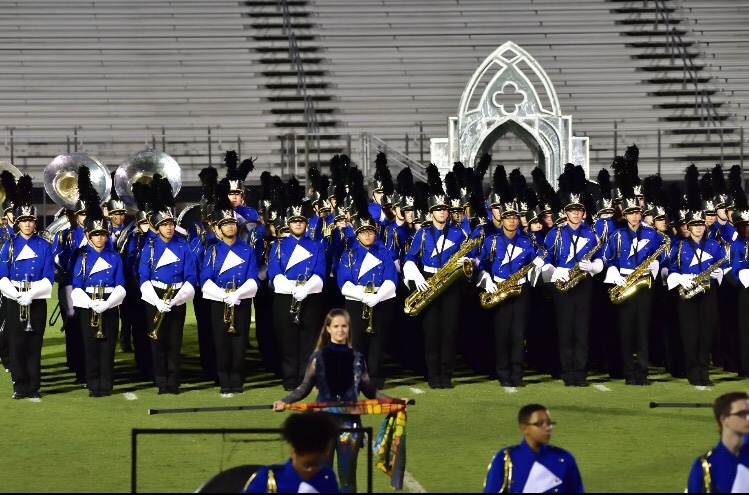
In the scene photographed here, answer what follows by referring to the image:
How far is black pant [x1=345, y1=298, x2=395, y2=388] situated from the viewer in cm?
1128

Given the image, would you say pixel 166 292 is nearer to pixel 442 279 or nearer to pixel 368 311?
pixel 368 311

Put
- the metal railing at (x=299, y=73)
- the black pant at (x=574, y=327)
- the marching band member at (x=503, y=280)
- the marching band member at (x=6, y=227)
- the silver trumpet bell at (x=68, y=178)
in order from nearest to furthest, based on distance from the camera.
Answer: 1. the marching band member at (x=503, y=280)
2. the black pant at (x=574, y=327)
3. the marching band member at (x=6, y=227)
4. the silver trumpet bell at (x=68, y=178)
5. the metal railing at (x=299, y=73)

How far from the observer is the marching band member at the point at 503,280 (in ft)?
38.1

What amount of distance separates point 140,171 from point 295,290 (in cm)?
357

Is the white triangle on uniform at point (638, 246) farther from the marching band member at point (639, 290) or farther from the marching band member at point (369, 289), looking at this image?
the marching band member at point (369, 289)

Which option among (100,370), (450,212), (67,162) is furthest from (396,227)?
(67,162)

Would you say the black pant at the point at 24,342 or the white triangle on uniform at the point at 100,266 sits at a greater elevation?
the white triangle on uniform at the point at 100,266

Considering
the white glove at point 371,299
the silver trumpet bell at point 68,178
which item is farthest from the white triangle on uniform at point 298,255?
the silver trumpet bell at point 68,178

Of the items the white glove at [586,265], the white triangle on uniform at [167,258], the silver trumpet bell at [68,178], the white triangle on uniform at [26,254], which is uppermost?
the silver trumpet bell at [68,178]

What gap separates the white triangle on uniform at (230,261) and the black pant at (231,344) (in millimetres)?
249

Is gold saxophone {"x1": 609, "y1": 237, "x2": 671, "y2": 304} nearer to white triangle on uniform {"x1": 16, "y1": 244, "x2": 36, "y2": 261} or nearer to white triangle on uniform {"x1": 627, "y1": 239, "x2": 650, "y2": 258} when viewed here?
white triangle on uniform {"x1": 627, "y1": 239, "x2": 650, "y2": 258}

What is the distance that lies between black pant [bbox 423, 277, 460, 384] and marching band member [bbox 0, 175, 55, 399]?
2661mm

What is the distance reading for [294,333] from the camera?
38.0 feet

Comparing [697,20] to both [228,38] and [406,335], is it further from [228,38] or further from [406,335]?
[406,335]
